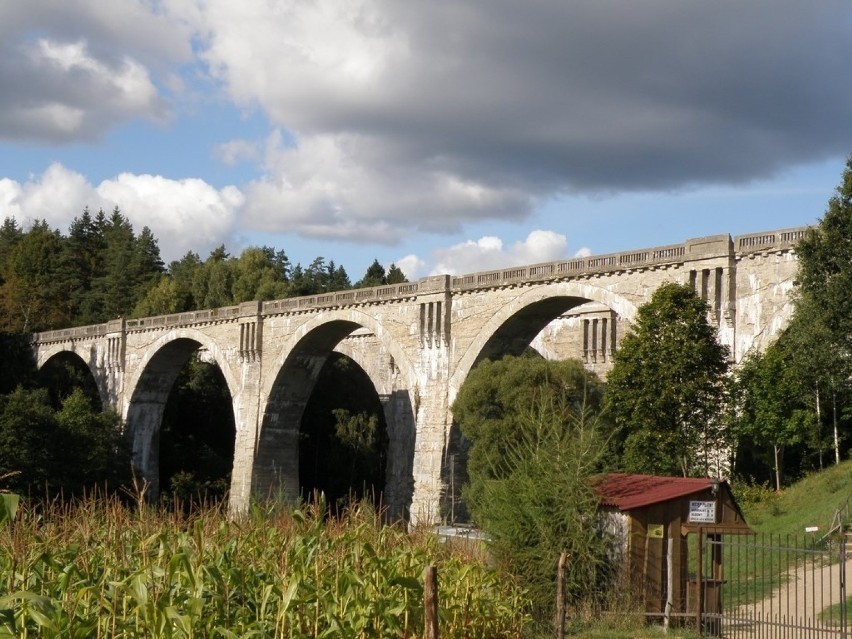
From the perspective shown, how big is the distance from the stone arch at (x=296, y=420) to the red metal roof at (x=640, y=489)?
26.4 m

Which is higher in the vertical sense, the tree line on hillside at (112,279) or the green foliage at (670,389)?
the tree line on hillside at (112,279)

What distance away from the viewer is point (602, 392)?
29.8 meters

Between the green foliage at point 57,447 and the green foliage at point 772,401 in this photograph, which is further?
the green foliage at point 57,447

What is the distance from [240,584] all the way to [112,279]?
72.2m

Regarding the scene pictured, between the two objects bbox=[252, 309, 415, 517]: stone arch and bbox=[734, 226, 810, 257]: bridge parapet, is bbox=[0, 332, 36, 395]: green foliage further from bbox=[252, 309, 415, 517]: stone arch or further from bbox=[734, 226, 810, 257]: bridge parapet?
bbox=[734, 226, 810, 257]: bridge parapet

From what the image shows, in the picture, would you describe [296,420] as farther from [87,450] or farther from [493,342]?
[493,342]

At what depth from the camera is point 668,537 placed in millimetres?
15109

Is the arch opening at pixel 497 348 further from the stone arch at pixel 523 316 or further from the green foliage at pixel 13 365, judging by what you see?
the green foliage at pixel 13 365

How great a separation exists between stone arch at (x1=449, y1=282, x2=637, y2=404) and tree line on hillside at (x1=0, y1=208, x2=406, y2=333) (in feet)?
108

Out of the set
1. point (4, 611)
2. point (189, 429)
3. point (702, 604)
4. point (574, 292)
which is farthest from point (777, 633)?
point (189, 429)

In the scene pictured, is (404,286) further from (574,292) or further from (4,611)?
(4,611)

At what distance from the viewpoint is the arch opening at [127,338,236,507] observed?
1996 inches

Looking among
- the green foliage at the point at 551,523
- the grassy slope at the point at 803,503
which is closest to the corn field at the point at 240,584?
the green foliage at the point at 551,523

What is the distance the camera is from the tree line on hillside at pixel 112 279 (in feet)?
230
